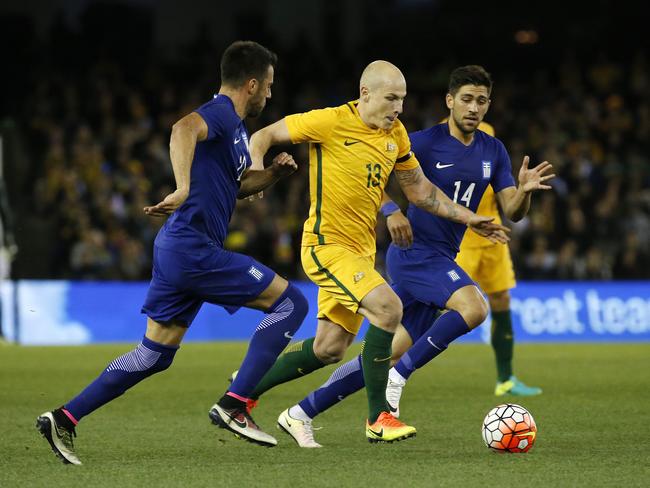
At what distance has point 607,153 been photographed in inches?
816

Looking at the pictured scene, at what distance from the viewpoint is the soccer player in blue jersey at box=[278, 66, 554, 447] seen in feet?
24.7

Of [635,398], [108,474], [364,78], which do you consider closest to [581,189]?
[635,398]

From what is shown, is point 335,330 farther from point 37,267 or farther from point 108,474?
point 37,267

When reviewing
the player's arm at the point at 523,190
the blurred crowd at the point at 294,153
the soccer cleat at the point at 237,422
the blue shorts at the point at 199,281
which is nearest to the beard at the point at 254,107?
the blue shorts at the point at 199,281

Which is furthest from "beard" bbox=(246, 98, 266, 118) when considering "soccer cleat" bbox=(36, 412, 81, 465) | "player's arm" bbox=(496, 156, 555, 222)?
"soccer cleat" bbox=(36, 412, 81, 465)

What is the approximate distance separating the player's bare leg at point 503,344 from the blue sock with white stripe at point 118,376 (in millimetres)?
4224

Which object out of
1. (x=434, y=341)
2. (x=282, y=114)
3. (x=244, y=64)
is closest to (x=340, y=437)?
(x=434, y=341)

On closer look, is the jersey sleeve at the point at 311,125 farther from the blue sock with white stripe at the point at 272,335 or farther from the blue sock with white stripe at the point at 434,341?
the blue sock with white stripe at the point at 434,341

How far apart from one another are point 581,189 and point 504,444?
12837 mm

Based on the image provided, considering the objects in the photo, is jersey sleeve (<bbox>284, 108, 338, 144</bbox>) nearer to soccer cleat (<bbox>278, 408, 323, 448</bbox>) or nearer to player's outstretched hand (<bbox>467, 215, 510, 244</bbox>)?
player's outstretched hand (<bbox>467, 215, 510, 244</bbox>)

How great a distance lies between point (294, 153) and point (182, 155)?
46.0 ft

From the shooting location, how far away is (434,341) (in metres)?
7.58

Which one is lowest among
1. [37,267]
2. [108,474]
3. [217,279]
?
[37,267]

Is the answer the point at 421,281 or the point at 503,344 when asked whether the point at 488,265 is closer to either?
the point at 503,344
